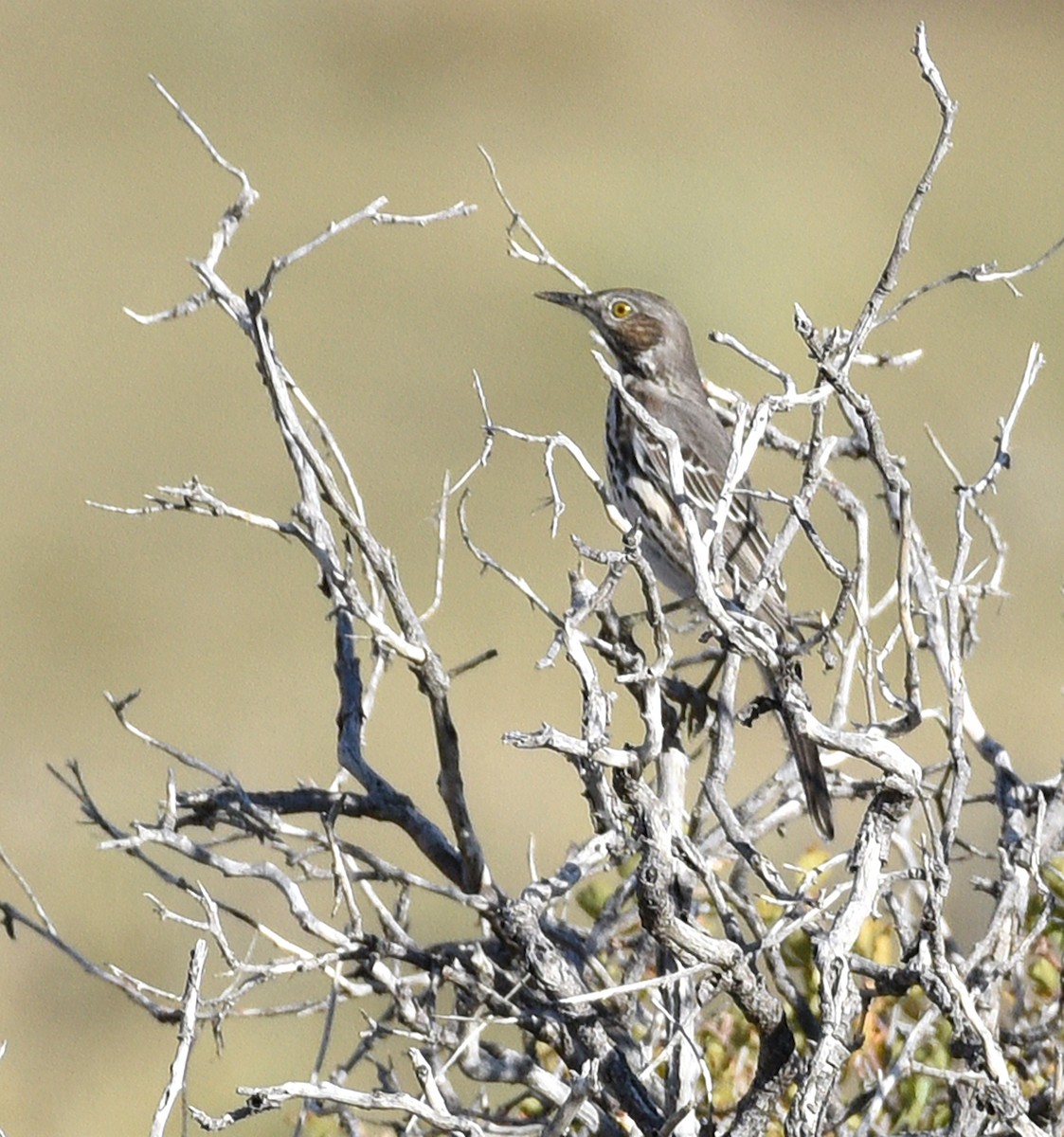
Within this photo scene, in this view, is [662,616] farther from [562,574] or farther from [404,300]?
→ [404,300]

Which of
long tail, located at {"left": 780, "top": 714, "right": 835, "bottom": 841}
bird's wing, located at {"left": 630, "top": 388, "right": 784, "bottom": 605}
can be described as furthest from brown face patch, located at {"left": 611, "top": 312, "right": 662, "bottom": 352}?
long tail, located at {"left": 780, "top": 714, "right": 835, "bottom": 841}

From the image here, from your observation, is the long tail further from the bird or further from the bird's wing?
the bird's wing

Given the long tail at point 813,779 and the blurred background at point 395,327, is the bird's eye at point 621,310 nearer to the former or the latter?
the blurred background at point 395,327

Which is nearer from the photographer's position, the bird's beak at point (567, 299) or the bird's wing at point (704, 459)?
the bird's wing at point (704, 459)

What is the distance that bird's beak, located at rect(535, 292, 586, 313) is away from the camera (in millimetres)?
5695

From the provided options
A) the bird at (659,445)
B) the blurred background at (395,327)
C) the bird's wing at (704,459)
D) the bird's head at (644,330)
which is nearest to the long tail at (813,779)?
the bird at (659,445)

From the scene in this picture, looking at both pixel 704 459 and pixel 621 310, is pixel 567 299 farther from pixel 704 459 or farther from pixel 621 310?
pixel 704 459

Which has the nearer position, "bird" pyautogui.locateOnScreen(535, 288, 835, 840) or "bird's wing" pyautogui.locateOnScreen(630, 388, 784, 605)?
"bird" pyautogui.locateOnScreen(535, 288, 835, 840)

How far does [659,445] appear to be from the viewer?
4633 millimetres

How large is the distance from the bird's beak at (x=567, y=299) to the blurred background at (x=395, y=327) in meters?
1.64

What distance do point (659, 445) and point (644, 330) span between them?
5.99ft

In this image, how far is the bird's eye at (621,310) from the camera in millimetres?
6301

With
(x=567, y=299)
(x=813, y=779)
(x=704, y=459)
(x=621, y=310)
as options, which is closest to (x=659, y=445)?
(x=813, y=779)

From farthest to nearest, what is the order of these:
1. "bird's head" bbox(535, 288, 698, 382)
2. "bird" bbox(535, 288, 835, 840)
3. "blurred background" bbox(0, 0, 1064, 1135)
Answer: "blurred background" bbox(0, 0, 1064, 1135), "bird's head" bbox(535, 288, 698, 382), "bird" bbox(535, 288, 835, 840)
